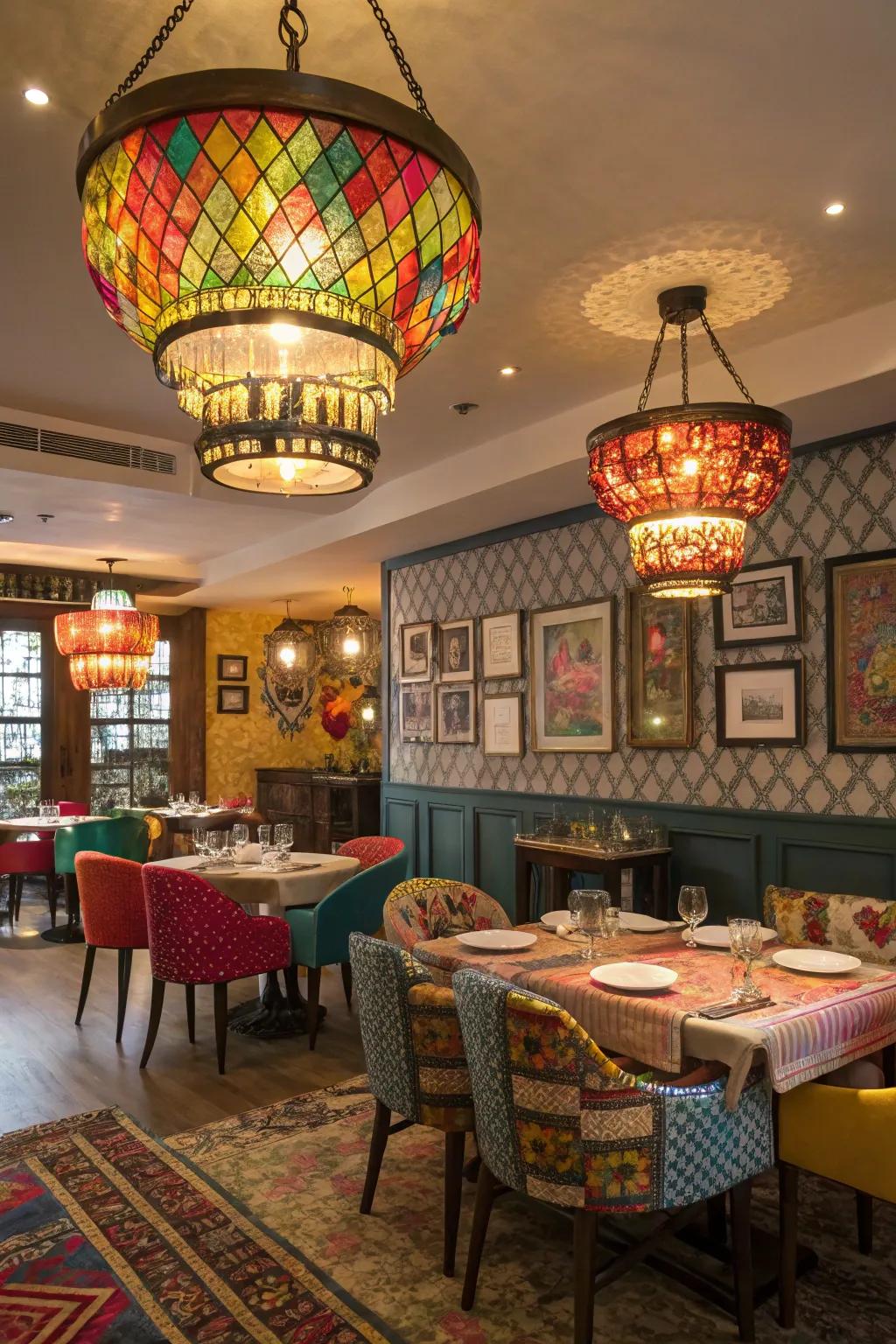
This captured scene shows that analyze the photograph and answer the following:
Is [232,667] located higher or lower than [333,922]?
higher

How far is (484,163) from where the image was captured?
266cm

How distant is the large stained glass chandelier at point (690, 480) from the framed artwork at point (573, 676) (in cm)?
243

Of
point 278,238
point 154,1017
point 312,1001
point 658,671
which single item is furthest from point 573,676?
point 278,238

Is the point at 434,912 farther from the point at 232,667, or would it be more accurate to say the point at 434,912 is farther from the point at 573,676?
the point at 232,667

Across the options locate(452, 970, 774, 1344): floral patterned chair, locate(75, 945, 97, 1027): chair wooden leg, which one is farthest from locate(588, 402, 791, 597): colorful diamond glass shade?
locate(75, 945, 97, 1027): chair wooden leg

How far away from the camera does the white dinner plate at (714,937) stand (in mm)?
3146

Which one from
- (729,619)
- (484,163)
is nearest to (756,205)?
(484,163)

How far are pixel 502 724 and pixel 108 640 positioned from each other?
3.09 m

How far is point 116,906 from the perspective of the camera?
178 inches

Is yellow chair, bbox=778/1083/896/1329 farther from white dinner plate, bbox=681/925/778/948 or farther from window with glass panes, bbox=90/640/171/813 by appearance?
window with glass panes, bbox=90/640/171/813

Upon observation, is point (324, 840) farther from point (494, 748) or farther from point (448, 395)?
point (448, 395)

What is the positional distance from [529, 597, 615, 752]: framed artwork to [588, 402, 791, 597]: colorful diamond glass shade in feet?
8.06

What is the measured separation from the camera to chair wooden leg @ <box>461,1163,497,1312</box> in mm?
2406

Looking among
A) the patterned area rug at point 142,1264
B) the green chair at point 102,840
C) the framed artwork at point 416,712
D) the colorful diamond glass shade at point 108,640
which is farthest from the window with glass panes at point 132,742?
the patterned area rug at point 142,1264
